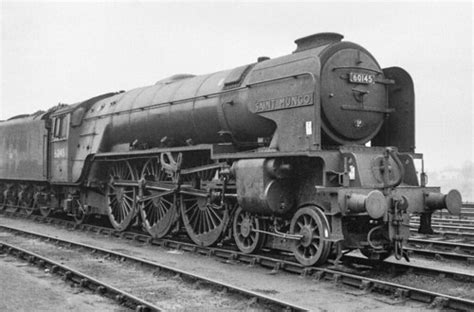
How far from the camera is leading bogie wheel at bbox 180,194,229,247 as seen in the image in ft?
33.5

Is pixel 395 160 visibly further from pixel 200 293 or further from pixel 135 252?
pixel 135 252

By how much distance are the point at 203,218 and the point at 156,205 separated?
1664 mm

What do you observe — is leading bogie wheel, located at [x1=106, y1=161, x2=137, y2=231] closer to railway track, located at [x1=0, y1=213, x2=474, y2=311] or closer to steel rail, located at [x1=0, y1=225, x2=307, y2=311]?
steel rail, located at [x1=0, y1=225, x2=307, y2=311]

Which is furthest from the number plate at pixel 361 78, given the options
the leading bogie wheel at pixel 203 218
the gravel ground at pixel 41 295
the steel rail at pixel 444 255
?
the gravel ground at pixel 41 295

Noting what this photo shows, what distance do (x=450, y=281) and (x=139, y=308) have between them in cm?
439

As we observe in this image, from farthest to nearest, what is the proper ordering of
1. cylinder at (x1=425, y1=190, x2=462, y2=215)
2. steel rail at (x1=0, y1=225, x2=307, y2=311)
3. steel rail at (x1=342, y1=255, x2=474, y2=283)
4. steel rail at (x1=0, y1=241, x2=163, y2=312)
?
cylinder at (x1=425, y1=190, x2=462, y2=215) → steel rail at (x1=342, y1=255, x2=474, y2=283) → steel rail at (x1=0, y1=241, x2=163, y2=312) → steel rail at (x1=0, y1=225, x2=307, y2=311)

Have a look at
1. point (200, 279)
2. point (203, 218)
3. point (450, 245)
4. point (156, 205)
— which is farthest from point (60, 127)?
point (450, 245)

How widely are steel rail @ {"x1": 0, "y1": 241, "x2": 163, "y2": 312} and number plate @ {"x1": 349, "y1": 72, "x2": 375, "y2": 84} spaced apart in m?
4.71

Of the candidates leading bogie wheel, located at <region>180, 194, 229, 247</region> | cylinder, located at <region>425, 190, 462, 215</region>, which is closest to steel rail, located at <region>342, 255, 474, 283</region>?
cylinder, located at <region>425, 190, 462, 215</region>

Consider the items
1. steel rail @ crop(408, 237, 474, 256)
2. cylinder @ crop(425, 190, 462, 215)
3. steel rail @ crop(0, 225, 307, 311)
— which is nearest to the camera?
steel rail @ crop(0, 225, 307, 311)

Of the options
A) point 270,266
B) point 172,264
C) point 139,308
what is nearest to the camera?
point 139,308

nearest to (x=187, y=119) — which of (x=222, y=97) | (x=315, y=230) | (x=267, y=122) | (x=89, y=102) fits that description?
(x=222, y=97)

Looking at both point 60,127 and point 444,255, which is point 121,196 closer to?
point 60,127

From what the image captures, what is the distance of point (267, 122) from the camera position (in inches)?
364
